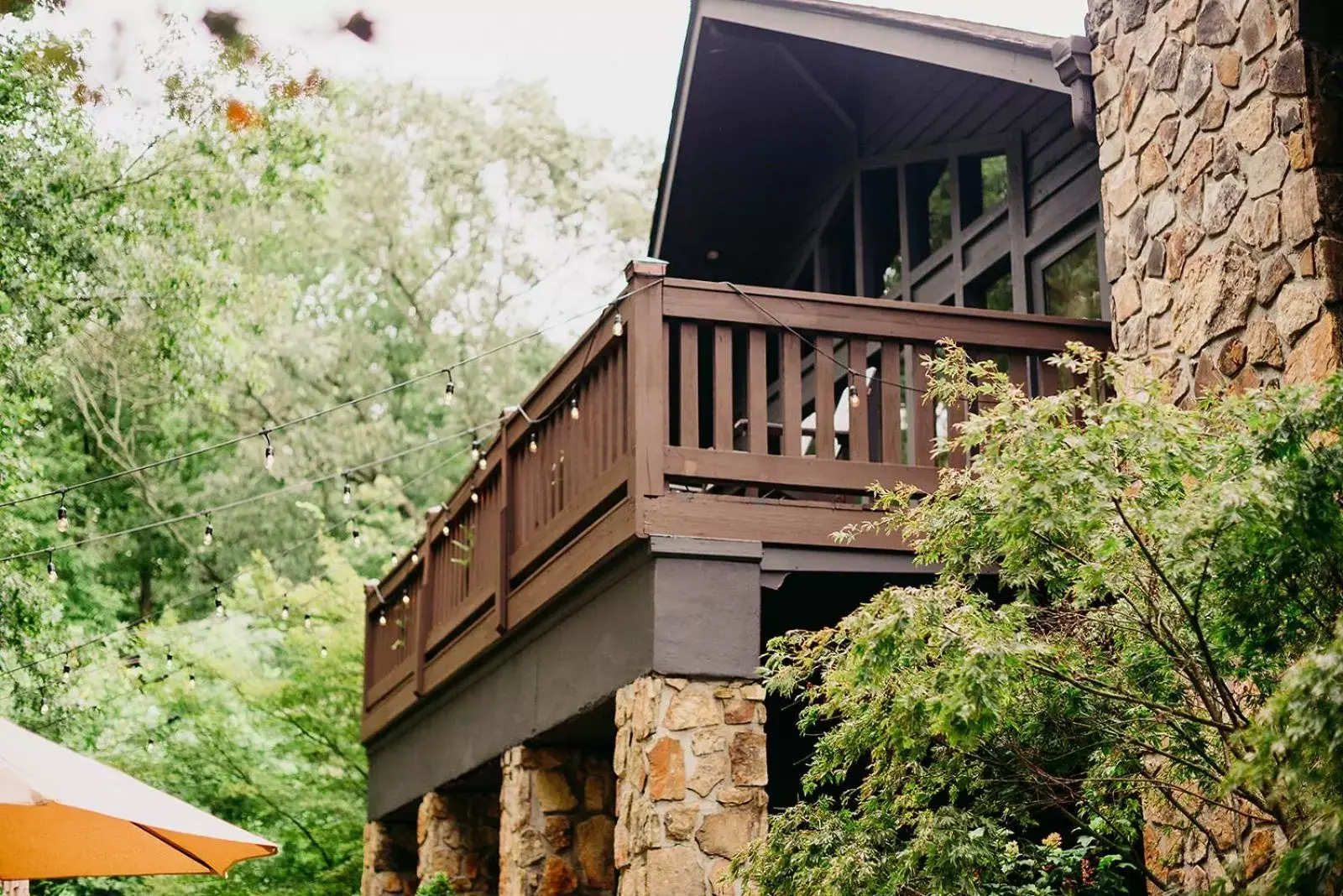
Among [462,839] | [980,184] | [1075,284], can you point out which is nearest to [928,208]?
[980,184]

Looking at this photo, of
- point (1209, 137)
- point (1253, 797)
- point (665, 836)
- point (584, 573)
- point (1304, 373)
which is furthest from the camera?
point (584, 573)

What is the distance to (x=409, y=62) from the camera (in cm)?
2905

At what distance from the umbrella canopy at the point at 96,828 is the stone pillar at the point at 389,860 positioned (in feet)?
24.7

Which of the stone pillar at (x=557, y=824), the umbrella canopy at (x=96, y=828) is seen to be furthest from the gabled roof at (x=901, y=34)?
the umbrella canopy at (x=96, y=828)

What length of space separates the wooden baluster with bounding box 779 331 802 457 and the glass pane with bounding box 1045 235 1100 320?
8.26ft

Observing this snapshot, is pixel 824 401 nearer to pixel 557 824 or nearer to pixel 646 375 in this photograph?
pixel 646 375

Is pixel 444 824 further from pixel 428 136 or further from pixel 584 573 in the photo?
pixel 428 136

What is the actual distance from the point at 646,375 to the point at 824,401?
92 cm

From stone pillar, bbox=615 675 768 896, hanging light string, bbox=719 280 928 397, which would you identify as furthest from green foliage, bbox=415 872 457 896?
hanging light string, bbox=719 280 928 397

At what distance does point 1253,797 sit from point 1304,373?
190cm

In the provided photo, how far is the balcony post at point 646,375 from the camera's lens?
7438mm

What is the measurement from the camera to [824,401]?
25.6 ft

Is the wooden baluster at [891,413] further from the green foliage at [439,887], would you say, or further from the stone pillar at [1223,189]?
the green foliage at [439,887]

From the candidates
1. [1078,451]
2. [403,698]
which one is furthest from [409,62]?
[1078,451]
